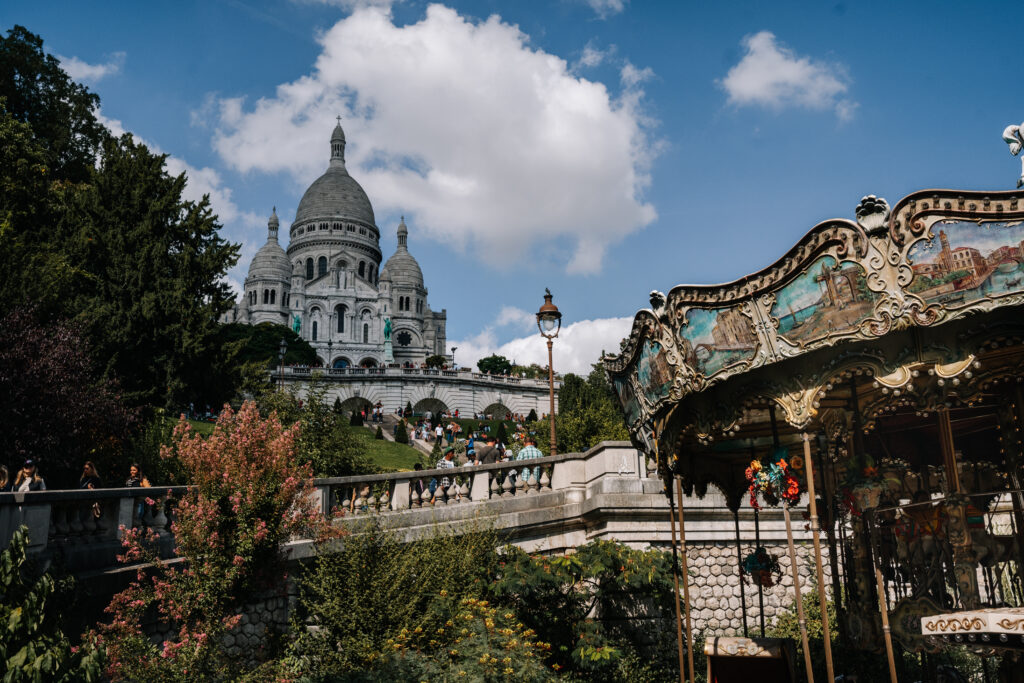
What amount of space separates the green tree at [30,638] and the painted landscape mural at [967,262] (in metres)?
7.88

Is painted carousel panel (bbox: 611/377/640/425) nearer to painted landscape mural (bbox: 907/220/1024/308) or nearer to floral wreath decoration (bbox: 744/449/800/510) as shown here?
floral wreath decoration (bbox: 744/449/800/510)

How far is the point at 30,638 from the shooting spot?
22.9ft

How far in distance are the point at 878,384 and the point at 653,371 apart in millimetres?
2315

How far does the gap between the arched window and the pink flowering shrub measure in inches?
3817

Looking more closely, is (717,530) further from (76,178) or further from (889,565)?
(76,178)

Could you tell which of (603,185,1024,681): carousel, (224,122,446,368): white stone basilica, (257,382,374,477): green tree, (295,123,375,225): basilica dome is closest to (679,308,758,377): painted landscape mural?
(603,185,1024,681): carousel

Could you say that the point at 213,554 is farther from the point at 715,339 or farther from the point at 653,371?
the point at 715,339

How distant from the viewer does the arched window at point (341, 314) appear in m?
106

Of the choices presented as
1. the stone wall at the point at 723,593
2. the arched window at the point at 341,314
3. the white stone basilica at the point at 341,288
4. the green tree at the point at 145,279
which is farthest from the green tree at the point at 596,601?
the arched window at the point at 341,314

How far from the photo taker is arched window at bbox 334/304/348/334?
105644 millimetres

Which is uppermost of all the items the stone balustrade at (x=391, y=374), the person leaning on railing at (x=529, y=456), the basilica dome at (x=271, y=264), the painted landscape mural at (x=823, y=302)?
the basilica dome at (x=271, y=264)

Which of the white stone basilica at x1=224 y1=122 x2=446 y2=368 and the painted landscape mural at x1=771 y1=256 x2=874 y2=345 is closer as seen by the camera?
the painted landscape mural at x1=771 y1=256 x2=874 y2=345

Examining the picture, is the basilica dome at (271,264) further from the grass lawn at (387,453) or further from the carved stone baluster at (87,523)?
the carved stone baluster at (87,523)

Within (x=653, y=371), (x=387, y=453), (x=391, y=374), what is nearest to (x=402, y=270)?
(x=391, y=374)
